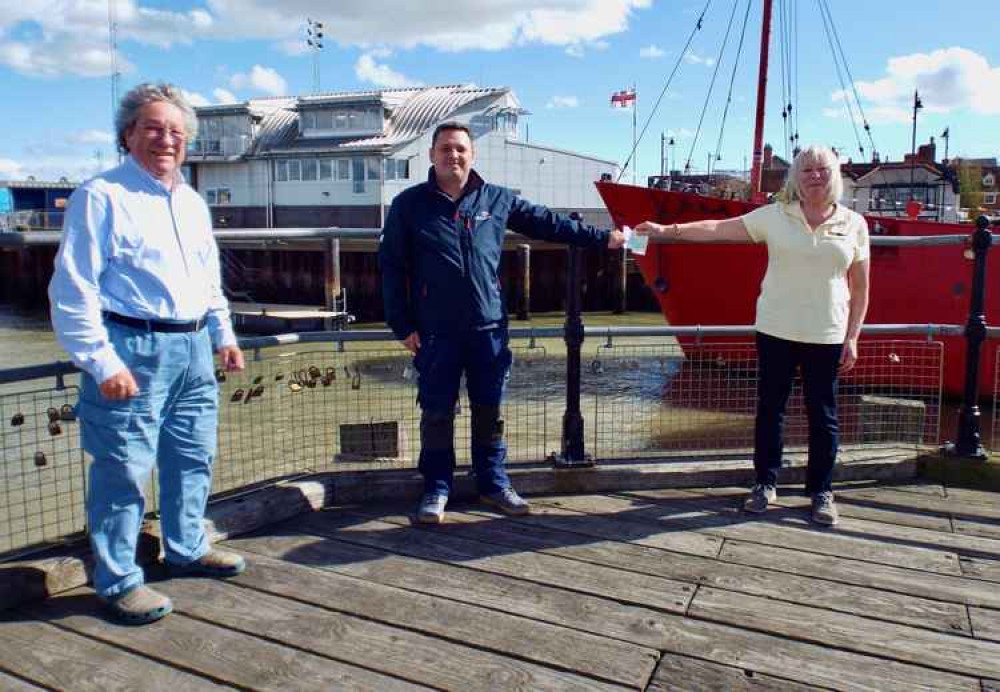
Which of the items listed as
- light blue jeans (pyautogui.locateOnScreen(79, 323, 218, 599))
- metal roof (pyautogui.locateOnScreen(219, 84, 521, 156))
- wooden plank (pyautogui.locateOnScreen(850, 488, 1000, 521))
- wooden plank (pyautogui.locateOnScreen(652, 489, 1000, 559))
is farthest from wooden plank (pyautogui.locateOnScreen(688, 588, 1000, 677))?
metal roof (pyautogui.locateOnScreen(219, 84, 521, 156))

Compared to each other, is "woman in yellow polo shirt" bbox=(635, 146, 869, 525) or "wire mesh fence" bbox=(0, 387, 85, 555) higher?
"woman in yellow polo shirt" bbox=(635, 146, 869, 525)

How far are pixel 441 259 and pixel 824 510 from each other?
70.8 inches

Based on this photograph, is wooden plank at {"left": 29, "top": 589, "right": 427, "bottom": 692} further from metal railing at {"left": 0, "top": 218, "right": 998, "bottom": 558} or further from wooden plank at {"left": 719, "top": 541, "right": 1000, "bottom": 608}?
wooden plank at {"left": 719, "top": 541, "right": 1000, "bottom": 608}

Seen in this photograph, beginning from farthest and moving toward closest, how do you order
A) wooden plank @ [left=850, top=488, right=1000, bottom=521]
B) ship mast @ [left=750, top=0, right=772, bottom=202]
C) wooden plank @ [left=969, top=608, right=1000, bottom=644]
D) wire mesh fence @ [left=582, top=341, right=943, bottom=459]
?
ship mast @ [left=750, top=0, right=772, bottom=202]
wire mesh fence @ [left=582, top=341, right=943, bottom=459]
wooden plank @ [left=850, top=488, right=1000, bottom=521]
wooden plank @ [left=969, top=608, right=1000, bottom=644]

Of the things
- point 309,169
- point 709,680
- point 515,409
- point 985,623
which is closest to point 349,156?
point 309,169

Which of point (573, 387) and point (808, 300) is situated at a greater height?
point (808, 300)

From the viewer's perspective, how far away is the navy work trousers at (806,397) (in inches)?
133

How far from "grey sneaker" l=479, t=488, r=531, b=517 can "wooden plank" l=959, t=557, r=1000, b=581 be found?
1579 millimetres

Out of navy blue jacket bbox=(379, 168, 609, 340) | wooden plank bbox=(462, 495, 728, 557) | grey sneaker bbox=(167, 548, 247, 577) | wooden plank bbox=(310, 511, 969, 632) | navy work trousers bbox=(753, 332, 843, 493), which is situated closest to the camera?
wooden plank bbox=(310, 511, 969, 632)

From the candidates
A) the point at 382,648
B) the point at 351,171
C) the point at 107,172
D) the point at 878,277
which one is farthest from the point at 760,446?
the point at 351,171

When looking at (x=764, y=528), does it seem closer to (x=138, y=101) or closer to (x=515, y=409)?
(x=138, y=101)

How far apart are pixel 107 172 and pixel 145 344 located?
1.65 ft

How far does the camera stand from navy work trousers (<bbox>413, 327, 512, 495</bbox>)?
3.33 metres

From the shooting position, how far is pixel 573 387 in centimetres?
380
